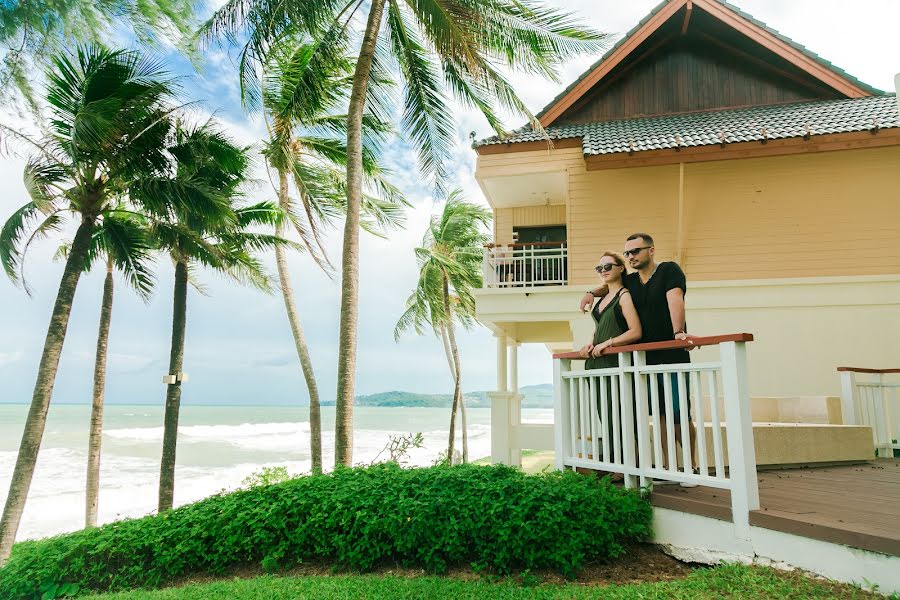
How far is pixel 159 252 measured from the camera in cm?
1236

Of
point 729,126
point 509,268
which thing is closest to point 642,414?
point 509,268

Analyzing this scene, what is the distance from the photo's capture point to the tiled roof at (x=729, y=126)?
30.5 ft

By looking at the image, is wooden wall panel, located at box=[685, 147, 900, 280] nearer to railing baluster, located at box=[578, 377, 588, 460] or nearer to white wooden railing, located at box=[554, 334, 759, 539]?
white wooden railing, located at box=[554, 334, 759, 539]

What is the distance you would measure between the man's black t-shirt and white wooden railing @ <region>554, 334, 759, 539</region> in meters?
0.14

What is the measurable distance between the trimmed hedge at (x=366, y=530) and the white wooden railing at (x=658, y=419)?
301 mm

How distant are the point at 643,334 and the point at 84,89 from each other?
10347 millimetres

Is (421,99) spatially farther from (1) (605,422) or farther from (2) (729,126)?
(1) (605,422)

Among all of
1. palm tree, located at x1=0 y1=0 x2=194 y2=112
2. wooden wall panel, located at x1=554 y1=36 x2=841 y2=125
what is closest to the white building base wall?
wooden wall panel, located at x1=554 y1=36 x2=841 y2=125

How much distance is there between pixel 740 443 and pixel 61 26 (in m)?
12.9

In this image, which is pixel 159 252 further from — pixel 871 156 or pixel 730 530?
pixel 871 156

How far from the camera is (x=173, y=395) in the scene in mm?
11531

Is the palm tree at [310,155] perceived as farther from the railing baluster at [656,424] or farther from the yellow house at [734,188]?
the railing baluster at [656,424]

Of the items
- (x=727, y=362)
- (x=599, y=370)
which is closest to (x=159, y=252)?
(x=599, y=370)

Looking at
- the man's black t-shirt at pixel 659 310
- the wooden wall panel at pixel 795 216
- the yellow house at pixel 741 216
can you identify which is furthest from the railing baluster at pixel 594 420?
the wooden wall panel at pixel 795 216
